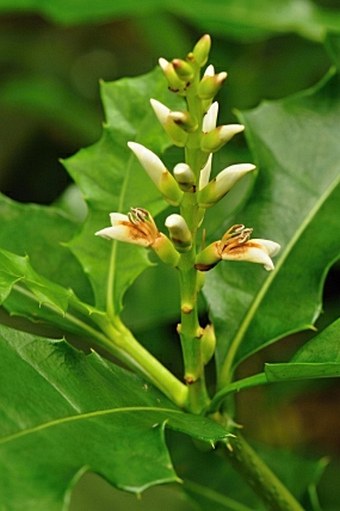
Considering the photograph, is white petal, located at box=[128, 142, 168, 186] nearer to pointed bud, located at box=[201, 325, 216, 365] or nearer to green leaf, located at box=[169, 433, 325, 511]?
pointed bud, located at box=[201, 325, 216, 365]

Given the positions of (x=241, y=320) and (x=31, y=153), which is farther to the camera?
(x=31, y=153)

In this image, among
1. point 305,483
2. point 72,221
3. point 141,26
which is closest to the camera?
point 72,221

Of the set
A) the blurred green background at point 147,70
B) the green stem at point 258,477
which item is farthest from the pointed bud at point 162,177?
the blurred green background at point 147,70

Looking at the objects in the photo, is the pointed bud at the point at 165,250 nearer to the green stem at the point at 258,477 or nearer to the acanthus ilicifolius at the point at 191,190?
the acanthus ilicifolius at the point at 191,190

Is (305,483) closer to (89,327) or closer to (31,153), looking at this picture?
(89,327)

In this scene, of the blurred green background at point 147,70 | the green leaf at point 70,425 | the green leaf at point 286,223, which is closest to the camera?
the green leaf at point 70,425

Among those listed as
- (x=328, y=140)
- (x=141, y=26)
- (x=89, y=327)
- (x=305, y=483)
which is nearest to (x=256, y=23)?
(x=141, y=26)

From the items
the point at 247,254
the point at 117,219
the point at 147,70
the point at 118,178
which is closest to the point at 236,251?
the point at 247,254
